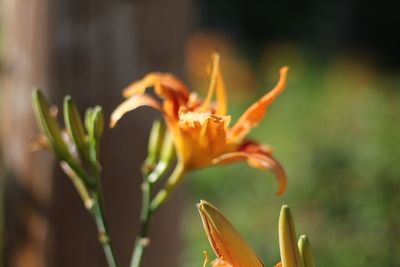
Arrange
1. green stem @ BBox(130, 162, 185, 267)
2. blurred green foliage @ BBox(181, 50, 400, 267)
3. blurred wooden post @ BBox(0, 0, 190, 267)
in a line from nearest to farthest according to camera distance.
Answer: green stem @ BBox(130, 162, 185, 267), blurred wooden post @ BBox(0, 0, 190, 267), blurred green foliage @ BBox(181, 50, 400, 267)

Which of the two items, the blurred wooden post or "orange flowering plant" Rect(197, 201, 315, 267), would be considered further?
the blurred wooden post

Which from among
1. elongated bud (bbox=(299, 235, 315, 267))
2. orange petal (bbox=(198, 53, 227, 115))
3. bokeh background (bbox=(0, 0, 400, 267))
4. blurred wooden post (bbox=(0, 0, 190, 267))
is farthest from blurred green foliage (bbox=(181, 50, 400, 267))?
elongated bud (bbox=(299, 235, 315, 267))

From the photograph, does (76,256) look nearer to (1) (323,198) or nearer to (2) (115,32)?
(2) (115,32)

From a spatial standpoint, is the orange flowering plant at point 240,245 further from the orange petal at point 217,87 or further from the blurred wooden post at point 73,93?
the blurred wooden post at point 73,93

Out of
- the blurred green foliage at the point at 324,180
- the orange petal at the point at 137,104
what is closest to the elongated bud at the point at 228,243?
the orange petal at the point at 137,104

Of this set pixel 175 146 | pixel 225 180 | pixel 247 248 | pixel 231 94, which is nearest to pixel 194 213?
pixel 225 180

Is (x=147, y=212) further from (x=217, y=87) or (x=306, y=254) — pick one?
(x=306, y=254)

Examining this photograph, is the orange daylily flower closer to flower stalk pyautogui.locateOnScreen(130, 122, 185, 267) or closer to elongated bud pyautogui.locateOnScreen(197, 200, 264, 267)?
flower stalk pyautogui.locateOnScreen(130, 122, 185, 267)


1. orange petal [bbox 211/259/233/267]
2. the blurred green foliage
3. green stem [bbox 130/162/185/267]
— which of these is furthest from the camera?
the blurred green foliage
